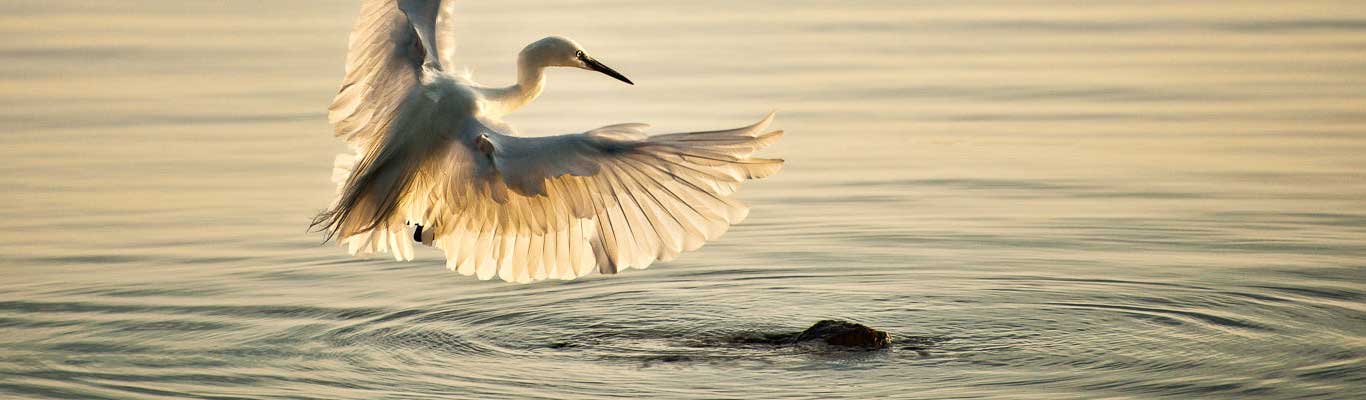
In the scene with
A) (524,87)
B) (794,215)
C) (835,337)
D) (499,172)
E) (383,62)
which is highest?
(383,62)

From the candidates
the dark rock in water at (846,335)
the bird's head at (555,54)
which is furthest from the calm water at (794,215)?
the bird's head at (555,54)

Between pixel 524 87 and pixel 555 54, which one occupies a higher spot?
pixel 555 54

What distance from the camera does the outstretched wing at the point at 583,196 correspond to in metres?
9.22

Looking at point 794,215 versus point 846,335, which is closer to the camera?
point 846,335

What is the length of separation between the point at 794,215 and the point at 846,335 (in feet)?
11.9

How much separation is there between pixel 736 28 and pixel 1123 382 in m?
12.1

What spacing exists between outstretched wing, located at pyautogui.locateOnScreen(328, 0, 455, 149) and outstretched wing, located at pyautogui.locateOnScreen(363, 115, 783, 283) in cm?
48

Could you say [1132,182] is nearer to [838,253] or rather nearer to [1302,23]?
[838,253]

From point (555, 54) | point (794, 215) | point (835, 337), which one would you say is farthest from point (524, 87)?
point (794, 215)

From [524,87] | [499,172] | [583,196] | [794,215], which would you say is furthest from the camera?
[794,215]

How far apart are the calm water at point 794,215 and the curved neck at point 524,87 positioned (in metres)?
1.10

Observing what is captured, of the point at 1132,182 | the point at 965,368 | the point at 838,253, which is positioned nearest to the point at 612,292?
the point at 838,253

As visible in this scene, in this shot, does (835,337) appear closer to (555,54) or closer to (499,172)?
(499,172)

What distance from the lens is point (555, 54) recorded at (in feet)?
35.3
